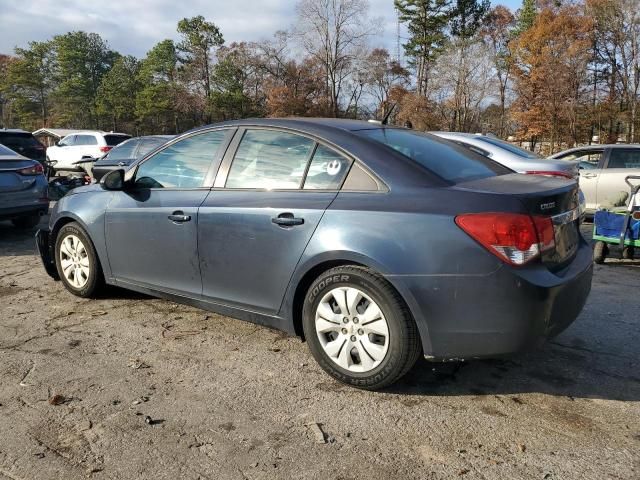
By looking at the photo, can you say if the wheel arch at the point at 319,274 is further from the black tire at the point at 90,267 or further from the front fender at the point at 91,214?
the black tire at the point at 90,267

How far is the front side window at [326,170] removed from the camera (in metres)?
3.21

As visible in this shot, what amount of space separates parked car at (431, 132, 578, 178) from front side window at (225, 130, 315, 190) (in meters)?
4.86

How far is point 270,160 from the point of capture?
11.6ft

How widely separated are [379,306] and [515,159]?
630 centimetres

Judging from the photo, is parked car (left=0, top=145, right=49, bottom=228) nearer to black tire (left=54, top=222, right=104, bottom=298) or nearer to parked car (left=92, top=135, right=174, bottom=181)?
black tire (left=54, top=222, right=104, bottom=298)

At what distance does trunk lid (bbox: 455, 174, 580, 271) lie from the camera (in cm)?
281

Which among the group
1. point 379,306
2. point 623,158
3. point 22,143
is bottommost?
point 379,306

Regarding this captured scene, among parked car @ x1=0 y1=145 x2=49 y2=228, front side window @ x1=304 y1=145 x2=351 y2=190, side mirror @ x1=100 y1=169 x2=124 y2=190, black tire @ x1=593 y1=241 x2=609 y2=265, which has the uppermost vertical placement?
front side window @ x1=304 y1=145 x2=351 y2=190

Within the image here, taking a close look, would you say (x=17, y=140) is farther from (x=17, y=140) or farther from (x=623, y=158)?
(x=623, y=158)

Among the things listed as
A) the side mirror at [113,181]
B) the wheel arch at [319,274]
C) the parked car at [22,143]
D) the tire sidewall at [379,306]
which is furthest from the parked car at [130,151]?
the tire sidewall at [379,306]

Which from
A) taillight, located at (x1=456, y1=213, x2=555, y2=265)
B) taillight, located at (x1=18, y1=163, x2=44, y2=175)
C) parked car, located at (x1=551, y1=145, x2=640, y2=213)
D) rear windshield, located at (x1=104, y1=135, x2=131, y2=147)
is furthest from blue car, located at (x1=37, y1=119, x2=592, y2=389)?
rear windshield, located at (x1=104, y1=135, x2=131, y2=147)

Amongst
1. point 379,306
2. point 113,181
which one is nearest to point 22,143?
point 113,181

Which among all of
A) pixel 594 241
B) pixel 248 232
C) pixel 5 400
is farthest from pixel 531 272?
pixel 594 241

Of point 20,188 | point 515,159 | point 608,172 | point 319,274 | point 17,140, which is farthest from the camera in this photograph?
point 17,140
